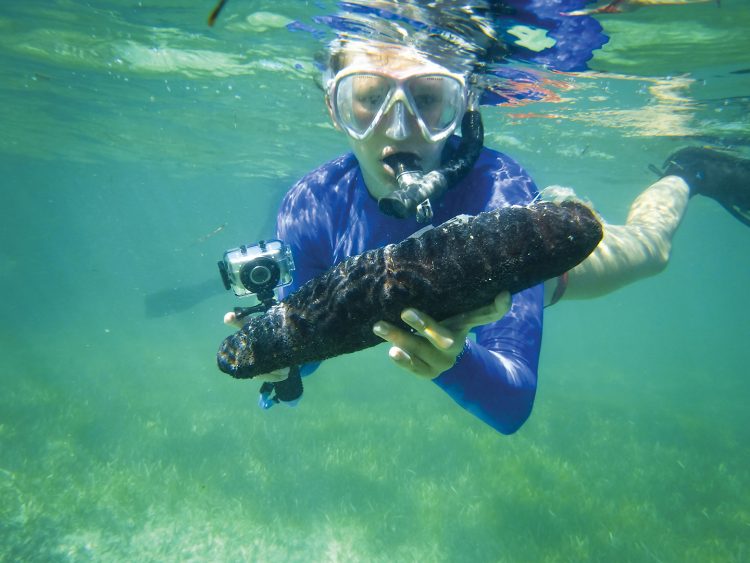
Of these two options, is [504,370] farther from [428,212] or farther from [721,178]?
[721,178]

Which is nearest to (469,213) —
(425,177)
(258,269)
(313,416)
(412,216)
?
(412,216)

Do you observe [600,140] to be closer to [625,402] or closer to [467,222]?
[625,402]

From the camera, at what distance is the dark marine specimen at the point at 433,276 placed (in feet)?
6.39

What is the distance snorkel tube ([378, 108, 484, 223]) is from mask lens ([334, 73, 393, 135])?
21.1 inches

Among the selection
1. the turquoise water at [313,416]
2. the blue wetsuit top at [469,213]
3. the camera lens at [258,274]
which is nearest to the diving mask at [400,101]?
the blue wetsuit top at [469,213]

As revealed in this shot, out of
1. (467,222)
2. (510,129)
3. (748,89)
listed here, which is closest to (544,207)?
(467,222)

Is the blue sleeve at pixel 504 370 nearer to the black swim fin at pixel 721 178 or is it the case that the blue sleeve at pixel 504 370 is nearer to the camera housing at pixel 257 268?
the camera housing at pixel 257 268

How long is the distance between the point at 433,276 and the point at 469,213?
1.98 m

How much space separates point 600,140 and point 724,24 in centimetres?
1006

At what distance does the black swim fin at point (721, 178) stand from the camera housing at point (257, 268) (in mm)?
8348

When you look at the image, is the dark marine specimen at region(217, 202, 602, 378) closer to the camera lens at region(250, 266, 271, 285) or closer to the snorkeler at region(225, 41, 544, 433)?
the snorkeler at region(225, 41, 544, 433)

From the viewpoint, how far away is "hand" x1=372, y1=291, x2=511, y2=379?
6.79 feet

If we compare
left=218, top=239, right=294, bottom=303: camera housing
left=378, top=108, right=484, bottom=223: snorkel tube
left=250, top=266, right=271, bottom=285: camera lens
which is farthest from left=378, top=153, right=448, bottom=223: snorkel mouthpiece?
left=250, top=266, right=271, bottom=285: camera lens

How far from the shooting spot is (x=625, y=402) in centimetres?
2009
